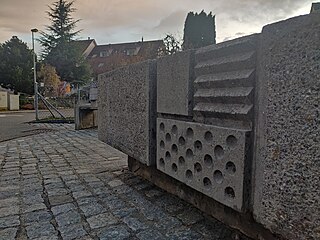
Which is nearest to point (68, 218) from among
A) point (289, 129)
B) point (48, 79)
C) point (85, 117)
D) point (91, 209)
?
point (91, 209)

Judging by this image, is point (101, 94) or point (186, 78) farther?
point (101, 94)

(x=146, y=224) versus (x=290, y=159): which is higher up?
(x=290, y=159)

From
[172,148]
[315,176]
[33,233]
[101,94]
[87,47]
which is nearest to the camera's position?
[315,176]

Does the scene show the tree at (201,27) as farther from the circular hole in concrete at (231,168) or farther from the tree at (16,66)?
the tree at (16,66)

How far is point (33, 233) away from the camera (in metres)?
2.08

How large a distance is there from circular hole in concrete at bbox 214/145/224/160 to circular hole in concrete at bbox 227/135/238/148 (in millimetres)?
86

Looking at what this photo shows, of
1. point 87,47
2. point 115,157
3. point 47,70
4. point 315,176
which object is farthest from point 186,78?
point 87,47

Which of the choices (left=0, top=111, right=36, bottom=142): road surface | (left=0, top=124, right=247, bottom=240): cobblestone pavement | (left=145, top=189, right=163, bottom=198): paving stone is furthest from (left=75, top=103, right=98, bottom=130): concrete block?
(left=145, top=189, right=163, bottom=198): paving stone

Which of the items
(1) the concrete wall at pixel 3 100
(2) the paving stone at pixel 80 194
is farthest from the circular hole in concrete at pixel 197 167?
(1) the concrete wall at pixel 3 100

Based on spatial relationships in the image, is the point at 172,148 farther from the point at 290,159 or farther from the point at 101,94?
the point at 101,94

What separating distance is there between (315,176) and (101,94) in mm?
3481

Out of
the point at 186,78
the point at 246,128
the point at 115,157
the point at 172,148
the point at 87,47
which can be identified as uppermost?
the point at 87,47

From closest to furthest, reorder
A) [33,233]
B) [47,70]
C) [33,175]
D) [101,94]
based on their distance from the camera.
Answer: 1. [33,233]
2. [33,175]
3. [101,94]
4. [47,70]

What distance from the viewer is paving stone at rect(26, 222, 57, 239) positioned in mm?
2059
